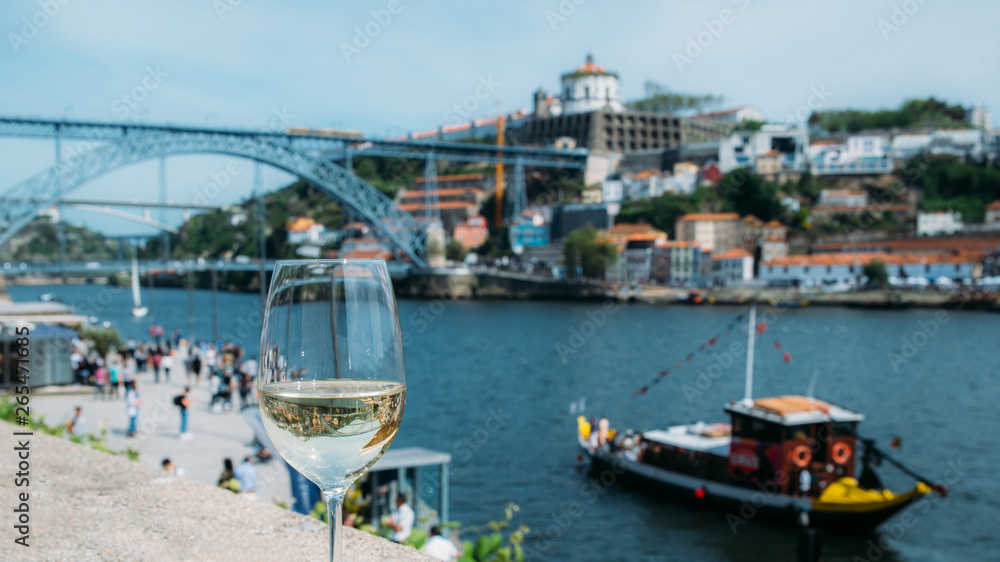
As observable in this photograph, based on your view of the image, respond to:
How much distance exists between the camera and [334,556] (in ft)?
2.12

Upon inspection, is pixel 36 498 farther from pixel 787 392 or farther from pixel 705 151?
pixel 705 151

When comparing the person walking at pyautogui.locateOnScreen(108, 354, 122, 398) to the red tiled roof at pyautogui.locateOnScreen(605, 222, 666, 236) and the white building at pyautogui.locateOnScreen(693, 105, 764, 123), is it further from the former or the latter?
the white building at pyautogui.locateOnScreen(693, 105, 764, 123)

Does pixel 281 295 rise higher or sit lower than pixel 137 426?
higher

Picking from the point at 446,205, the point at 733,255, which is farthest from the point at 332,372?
the point at 446,205

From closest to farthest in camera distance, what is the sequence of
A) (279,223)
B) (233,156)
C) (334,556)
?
(334,556) → (233,156) → (279,223)

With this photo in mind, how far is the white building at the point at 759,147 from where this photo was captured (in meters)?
48.7

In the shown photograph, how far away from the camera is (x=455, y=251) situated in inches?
1866

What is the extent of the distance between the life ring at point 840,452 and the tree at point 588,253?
33.3 metres

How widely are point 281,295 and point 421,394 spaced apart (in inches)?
597

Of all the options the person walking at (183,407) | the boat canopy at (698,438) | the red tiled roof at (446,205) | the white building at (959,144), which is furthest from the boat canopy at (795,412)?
the white building at (959,144)

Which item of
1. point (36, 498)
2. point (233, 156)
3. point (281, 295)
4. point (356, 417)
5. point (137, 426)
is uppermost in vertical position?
point (233, 156)

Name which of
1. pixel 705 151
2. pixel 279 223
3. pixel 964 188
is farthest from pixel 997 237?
pixel 279 223

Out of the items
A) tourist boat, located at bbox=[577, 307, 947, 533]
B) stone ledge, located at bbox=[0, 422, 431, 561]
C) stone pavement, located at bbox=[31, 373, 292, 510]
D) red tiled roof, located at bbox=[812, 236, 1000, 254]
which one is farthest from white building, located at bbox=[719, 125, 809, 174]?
stone ledge, located at bbox=[0, 422, 431, 561]

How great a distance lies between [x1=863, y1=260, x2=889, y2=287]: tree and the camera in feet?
127
